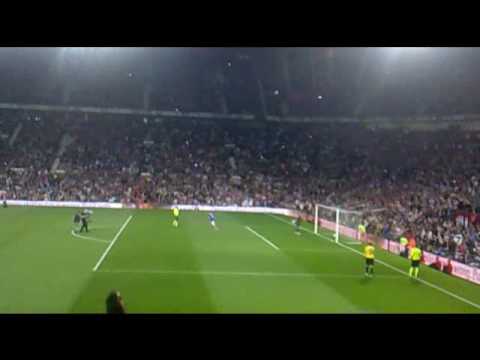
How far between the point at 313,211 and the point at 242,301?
86.6 ft

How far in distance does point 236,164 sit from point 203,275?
3794 centimetres

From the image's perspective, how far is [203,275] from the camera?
1823 cm

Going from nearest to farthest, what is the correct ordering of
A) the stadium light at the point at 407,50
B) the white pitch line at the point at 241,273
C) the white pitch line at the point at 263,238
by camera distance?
the white pitch line at the point at 241,273, the white pitch line at the point at 263,238, the stadium light at the point at 407,50

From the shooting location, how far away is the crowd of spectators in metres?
39.0

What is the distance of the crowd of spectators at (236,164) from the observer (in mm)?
39034

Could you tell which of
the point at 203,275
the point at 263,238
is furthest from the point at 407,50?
the point at 203,275

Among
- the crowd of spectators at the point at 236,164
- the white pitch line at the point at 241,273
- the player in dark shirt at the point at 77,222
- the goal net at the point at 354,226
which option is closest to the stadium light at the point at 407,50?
the crowd of spectators at the point at 236,164

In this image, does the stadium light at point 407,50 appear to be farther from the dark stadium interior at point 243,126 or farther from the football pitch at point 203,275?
the football pitch at point 203,275

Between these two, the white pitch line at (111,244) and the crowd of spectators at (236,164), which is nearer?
the white pitch line at (111,244)

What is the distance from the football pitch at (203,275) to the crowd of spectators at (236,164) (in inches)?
423

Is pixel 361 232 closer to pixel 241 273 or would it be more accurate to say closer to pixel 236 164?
pixel 241 273

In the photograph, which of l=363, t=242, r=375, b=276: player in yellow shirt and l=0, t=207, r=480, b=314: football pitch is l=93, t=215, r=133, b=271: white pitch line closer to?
l=0, t=207, r=480, b=314: football pitch

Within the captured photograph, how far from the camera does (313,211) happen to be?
133 feet

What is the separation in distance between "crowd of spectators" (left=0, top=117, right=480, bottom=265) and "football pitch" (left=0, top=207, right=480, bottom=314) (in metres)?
10.8
